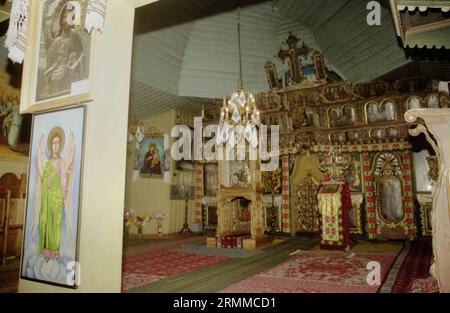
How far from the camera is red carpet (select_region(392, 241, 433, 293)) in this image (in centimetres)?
357

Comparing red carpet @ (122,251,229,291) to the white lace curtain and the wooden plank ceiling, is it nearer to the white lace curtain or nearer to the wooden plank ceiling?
the white lace curtain

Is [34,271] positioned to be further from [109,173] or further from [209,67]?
[209,67]

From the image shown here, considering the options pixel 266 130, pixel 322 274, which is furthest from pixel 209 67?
pixel 322 274

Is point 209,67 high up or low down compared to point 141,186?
up

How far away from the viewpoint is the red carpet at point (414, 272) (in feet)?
11.7

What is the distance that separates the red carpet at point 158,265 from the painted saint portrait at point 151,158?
3619 mm

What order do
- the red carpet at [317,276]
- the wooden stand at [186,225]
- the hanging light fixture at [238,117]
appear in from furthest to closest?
the wooden stand at [186,225] < the hanging light fixture at [238,117] < the red carpet at [317,276]

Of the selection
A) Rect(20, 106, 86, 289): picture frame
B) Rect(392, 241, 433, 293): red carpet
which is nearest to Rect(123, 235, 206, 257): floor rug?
Rect(20, 106, 86, 289): picture frame

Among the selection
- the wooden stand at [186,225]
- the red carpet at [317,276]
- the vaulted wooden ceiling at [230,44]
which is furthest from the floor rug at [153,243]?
the vaulted wooden ceiling at [230,44]

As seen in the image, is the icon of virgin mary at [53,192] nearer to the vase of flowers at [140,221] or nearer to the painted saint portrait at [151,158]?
the vase of flowers at [140,221]

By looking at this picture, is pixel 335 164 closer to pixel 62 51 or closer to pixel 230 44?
pixel 230 44

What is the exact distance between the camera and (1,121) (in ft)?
16.7

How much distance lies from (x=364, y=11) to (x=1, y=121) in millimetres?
Result: 6916
